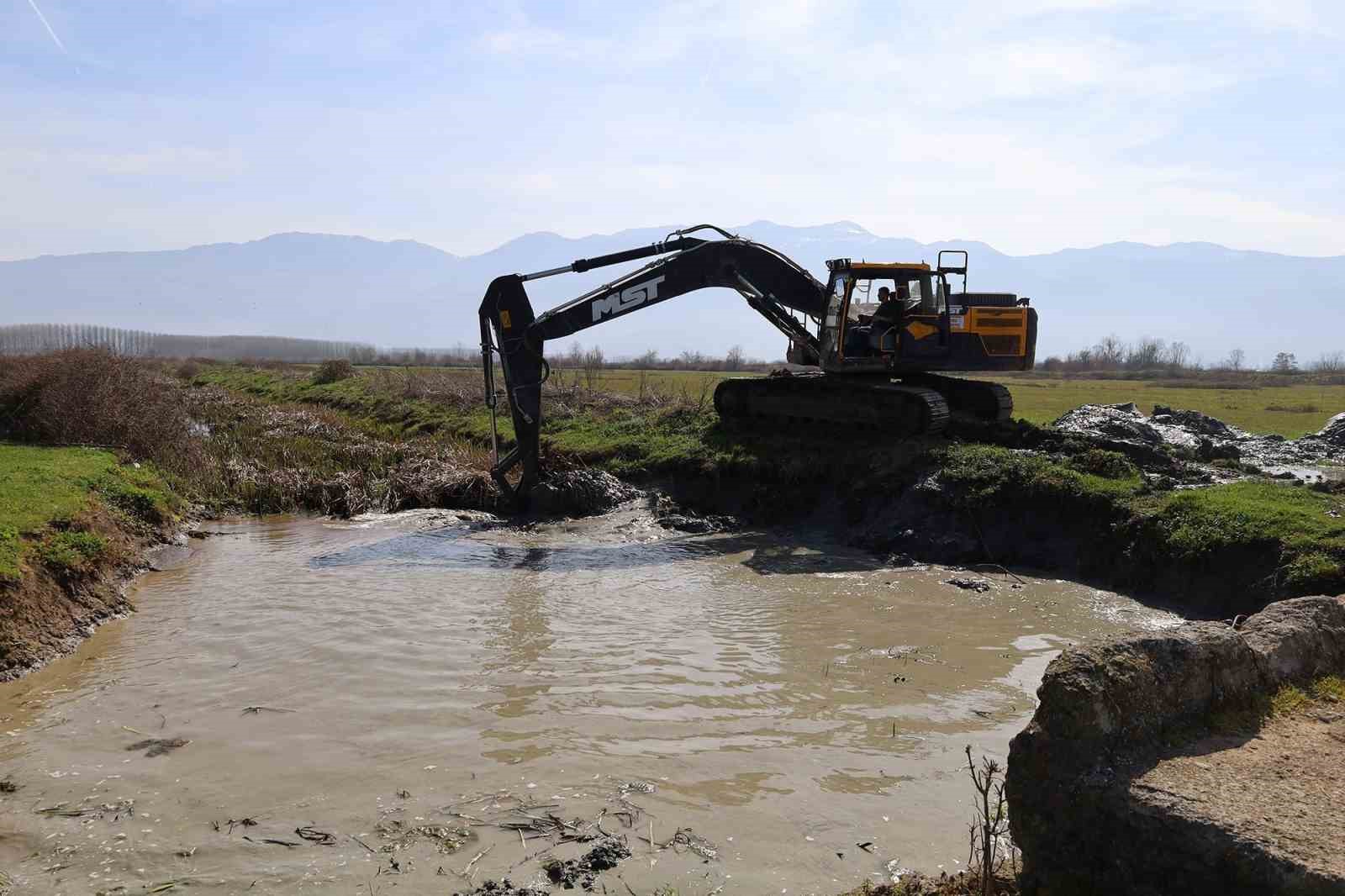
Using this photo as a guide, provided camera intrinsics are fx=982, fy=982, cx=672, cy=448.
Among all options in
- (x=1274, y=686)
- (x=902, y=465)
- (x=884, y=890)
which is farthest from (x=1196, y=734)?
(x=902, y=465)

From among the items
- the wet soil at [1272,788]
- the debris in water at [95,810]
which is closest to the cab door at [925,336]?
the wet soil at [1272,788]

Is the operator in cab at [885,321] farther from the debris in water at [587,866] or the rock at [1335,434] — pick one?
the debris in water at [587,866]

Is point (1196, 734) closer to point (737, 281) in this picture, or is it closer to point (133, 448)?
point (737, 281)

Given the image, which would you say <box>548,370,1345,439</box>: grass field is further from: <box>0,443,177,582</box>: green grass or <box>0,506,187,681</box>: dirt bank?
<box>0,506,187,681</box>: dirt bank

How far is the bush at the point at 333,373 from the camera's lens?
39.0m

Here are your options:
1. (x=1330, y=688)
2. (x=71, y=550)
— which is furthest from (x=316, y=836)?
(x=71, y=550)

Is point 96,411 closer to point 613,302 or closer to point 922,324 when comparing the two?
point 613,302

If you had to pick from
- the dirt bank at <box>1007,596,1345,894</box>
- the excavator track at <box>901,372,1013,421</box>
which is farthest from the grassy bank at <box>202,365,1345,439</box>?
the dirt bank at <box>1007,596,1345,894</box>

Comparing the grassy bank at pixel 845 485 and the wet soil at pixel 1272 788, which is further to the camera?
the grassy bank at pixel 845 485

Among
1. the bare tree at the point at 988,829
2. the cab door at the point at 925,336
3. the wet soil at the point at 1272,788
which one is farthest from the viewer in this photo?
the cab door at the point at 925,336

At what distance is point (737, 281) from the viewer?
16094mm

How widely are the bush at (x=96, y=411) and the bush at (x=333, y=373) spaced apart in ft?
58.8

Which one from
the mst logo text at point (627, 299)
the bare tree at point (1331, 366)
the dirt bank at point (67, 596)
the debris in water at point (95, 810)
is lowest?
the debris in water at point (95, 810)

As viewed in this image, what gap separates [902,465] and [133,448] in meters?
13.2
